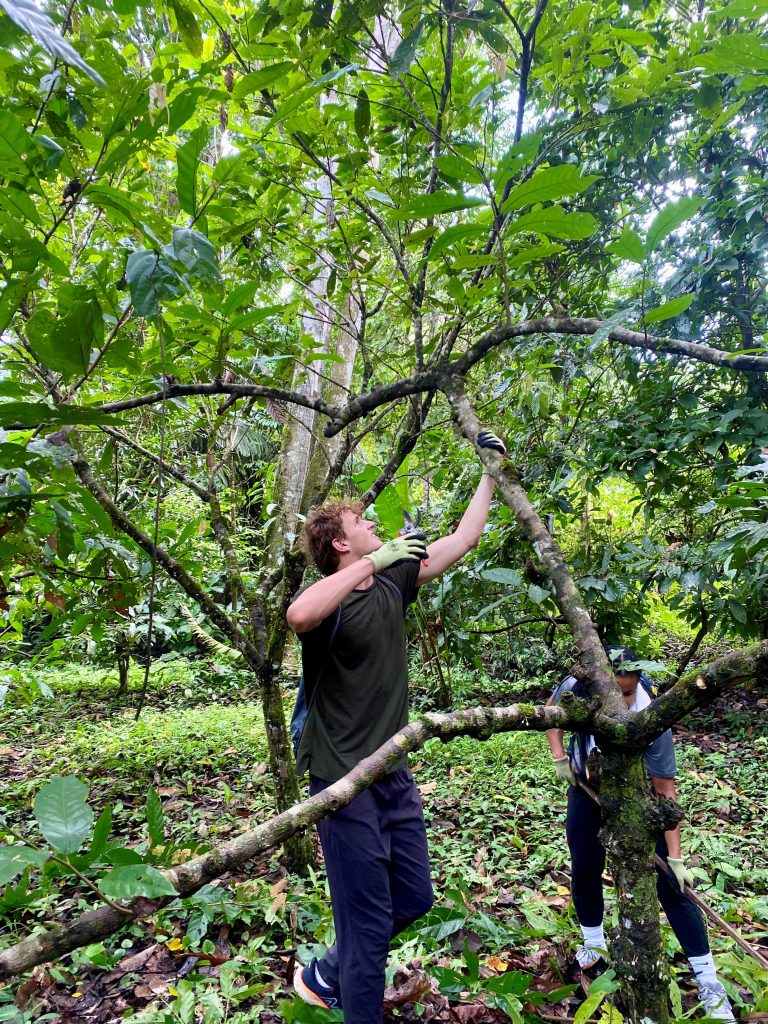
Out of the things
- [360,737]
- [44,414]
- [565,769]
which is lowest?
[565,769]

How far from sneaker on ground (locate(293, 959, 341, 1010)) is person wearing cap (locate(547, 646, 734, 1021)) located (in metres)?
0.87

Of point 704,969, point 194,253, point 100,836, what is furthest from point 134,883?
point 704,969

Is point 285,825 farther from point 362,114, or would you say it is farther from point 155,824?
point 362,114

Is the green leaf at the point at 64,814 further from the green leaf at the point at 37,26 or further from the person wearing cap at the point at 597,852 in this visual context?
the person wearing cap at the point at 597,852

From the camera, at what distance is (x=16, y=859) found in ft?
2.14

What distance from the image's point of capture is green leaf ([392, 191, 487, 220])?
1.34 metres

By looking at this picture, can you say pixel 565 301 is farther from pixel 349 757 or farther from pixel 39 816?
pixel 39 816

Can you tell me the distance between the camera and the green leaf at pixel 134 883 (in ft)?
2.27

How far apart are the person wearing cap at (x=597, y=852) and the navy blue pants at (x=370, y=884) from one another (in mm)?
678

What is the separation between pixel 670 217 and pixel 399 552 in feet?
3.88

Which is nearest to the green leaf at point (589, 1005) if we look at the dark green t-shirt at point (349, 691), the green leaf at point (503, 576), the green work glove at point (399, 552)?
the dark green t-shirt at point (349, 691)

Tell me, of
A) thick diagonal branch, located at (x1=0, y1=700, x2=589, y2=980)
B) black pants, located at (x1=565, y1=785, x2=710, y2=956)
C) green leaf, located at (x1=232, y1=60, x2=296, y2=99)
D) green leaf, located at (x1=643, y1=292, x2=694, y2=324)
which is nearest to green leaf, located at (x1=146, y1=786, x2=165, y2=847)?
thick diagonal branch, located at (x1=0, y1=700, x2=589, y2=980)

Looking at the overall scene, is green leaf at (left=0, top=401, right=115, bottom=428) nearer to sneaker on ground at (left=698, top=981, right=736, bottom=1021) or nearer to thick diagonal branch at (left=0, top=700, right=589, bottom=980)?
thick diagonal branch at (left=0, top=700, right=589, bottom=980)

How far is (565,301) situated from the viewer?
11.1 ft
